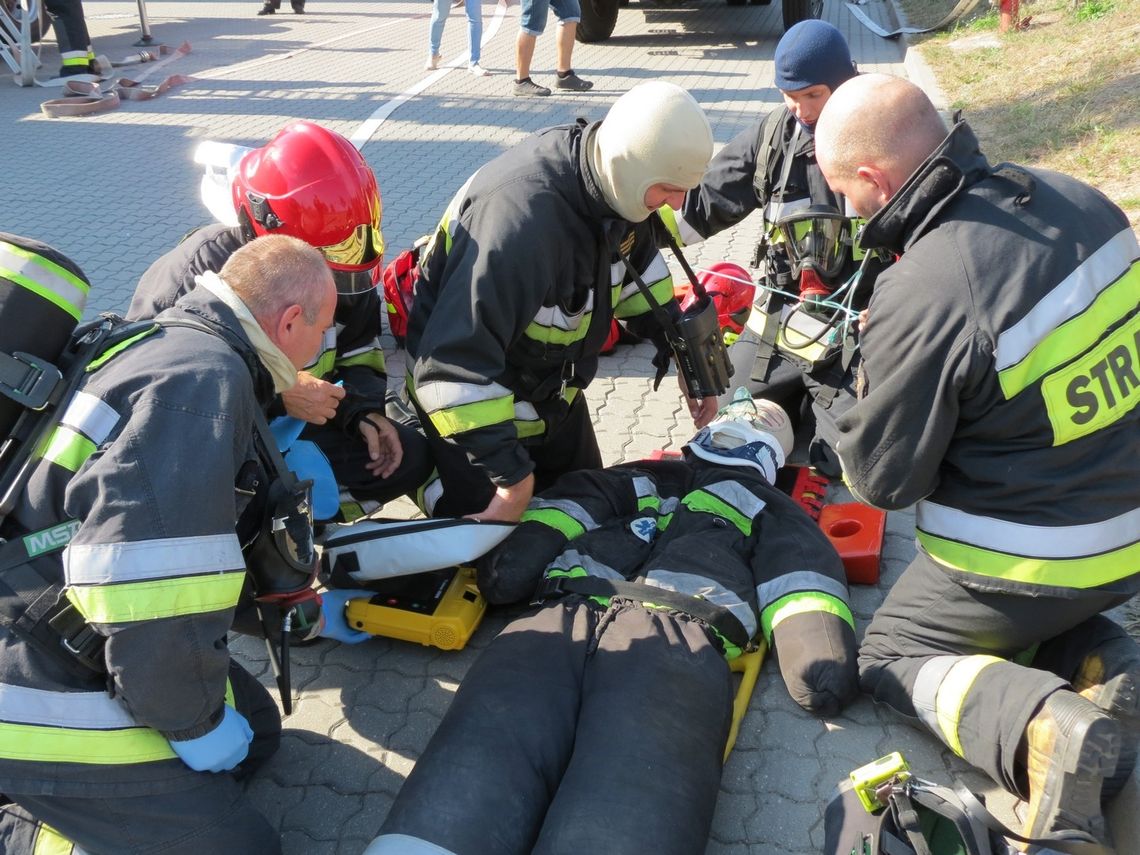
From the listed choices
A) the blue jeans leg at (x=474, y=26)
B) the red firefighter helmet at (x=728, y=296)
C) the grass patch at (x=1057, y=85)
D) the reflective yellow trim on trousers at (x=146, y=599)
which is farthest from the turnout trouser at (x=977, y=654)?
the blue jeans leg at (x=474, y=26)

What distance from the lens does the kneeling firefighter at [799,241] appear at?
147 inches

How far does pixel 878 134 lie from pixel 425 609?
1.87 meters

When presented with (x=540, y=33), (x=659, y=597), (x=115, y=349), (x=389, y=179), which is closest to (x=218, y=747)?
(x=115, y=349)

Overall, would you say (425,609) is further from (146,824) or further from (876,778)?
(876,778)

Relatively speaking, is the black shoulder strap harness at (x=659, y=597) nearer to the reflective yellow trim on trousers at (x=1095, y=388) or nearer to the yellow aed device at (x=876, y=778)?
the yellow aed device at (x=876, y=778)

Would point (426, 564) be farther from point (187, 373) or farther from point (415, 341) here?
point (187, 373)

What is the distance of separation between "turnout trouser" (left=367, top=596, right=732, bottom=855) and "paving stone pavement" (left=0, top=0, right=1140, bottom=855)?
1.20 feet

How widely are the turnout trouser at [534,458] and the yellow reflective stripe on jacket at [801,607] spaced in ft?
3.30

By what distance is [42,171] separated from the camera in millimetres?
7781

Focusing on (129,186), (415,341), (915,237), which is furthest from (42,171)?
(915,237)

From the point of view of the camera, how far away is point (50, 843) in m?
2.12

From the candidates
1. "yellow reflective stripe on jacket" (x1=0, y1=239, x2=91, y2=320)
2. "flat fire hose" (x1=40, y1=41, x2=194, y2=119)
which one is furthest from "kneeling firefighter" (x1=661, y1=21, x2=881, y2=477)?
"flat fire hose" (x1=40, y1=41, x2=194, y2=119)

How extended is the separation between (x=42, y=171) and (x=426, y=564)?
6.61 meters

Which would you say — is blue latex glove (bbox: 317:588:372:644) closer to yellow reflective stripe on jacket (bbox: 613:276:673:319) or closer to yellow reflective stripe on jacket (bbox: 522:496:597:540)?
yellow reflective stripe on jacket (bbox: 522:496:597:540)
